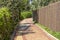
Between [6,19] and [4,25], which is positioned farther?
[6,19]

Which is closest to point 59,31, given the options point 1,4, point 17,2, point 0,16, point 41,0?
point 0,16

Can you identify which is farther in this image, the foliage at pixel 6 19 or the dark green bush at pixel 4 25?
the foliage at pixel 6 19

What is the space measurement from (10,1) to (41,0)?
1593 inches

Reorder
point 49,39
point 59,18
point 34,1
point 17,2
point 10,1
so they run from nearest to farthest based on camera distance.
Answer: point 49,39 → point 59,18 → point 10,1 → point 17,2 → point 34,1

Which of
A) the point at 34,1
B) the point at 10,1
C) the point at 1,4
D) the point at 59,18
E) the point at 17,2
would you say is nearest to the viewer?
the point at 59,18

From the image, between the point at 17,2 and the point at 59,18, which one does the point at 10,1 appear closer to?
the point at 17,2

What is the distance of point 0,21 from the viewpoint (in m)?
11.8

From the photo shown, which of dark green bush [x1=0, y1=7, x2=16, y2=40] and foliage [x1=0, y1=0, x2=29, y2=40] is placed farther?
foliage [x1=0, y1=0, x2=29, y2=40]

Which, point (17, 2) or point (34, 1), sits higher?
point (17, 2)

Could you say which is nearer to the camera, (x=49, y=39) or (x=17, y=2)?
(x=49, y=39)

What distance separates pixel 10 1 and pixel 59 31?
39.0ft

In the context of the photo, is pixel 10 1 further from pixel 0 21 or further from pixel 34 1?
pixel 34 1

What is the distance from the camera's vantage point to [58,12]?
17016mm

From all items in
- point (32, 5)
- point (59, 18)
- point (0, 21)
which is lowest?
point (32, 5)
